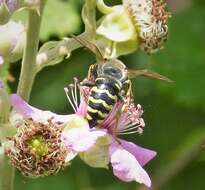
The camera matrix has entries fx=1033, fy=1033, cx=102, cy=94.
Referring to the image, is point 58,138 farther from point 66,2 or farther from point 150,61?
point 150,61

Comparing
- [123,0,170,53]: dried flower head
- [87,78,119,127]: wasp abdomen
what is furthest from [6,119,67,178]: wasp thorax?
[123,0,170,53]: dried flower head

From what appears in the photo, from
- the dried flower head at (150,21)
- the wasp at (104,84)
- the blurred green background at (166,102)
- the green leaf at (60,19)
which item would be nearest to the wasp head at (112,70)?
the wasp at (104,84)

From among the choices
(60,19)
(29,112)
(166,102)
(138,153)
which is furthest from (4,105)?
(166,102)

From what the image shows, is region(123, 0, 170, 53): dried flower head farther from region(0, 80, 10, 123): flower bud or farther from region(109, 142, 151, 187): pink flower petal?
region(0, 80, 10, 123): flower bud

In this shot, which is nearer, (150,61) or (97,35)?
(97,35)

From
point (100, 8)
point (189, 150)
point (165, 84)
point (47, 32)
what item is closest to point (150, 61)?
point (165, 84)

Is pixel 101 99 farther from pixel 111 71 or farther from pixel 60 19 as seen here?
pixel 60 19

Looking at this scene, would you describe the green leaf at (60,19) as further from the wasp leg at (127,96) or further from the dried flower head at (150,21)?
the wasp leg at (127,96)
